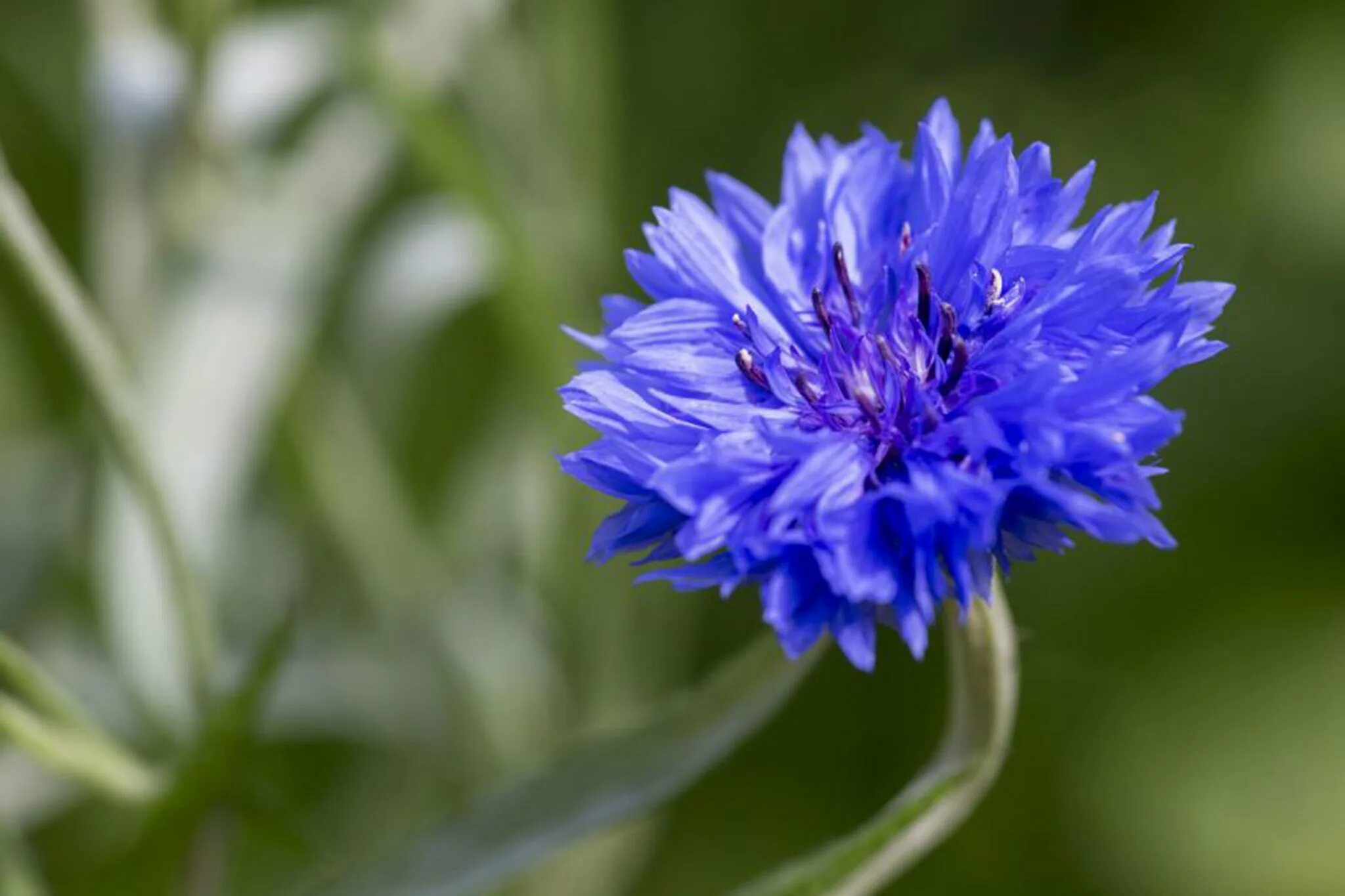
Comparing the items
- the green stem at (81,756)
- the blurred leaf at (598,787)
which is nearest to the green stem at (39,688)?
the green stem at (81,756)

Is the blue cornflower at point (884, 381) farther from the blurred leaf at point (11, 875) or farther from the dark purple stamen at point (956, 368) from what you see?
the blurred leaf at point (11, 875)

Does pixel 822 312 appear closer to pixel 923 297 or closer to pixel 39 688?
pixel 923 297

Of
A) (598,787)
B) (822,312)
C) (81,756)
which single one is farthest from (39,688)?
(822,312)

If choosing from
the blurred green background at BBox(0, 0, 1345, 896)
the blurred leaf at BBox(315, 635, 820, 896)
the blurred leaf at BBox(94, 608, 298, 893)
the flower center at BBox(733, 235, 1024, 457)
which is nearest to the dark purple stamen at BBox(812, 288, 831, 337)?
the flower center at BBox(733, 235, 1024, 457)

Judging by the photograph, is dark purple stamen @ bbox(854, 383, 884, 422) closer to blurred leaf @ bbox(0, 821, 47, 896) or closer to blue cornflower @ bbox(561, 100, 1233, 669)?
blue cornflower @ bbox(561, 100, 1233, 669)

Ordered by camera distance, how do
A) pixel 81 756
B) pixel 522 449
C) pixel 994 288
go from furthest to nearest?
pixel 522 449, pixel 81 756, pixel 994 288
